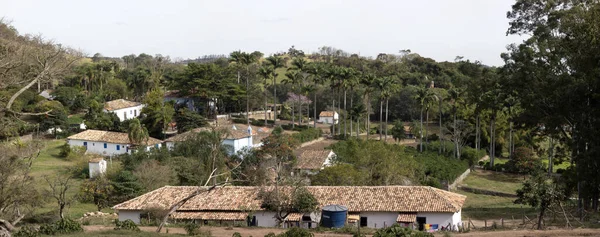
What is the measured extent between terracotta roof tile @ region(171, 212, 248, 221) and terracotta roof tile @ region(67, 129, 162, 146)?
2429 cm

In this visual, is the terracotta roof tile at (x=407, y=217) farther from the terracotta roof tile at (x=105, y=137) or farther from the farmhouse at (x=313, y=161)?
the terracotta roof tile at (x=105, y=137)

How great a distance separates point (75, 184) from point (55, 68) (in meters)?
28.8

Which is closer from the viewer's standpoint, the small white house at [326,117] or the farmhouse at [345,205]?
the farmhouse at [345,205]

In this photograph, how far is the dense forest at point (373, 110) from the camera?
25641mm

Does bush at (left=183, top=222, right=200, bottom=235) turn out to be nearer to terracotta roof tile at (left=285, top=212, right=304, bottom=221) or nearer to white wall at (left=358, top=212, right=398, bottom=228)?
terracotta roof tile at (left=285, top=212, right=304, bottom=221)

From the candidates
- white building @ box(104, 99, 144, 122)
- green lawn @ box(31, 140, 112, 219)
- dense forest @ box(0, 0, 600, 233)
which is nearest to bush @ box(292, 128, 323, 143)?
dense forest @ box(0, 0, 600, 233)

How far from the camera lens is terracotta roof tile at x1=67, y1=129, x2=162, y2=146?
53.8 meters

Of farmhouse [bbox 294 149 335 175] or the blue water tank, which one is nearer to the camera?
the blue water tank

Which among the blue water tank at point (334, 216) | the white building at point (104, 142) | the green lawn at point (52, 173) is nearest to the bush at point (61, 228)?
the green lawn at point (52, 173)

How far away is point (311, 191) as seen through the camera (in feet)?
105

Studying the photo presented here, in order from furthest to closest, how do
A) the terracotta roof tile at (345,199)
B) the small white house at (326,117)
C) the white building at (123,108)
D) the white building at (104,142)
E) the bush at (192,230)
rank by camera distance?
the small white house at (326,117), the white building at (123,108), the white building at (104,142), the terracotta roof tile at (345,199), the bush at (192,230)

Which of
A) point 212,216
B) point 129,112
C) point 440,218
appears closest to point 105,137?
point 129,112

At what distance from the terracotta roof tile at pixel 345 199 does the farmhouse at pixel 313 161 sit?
953 cm

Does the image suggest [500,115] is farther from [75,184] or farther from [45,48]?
[45,48]
